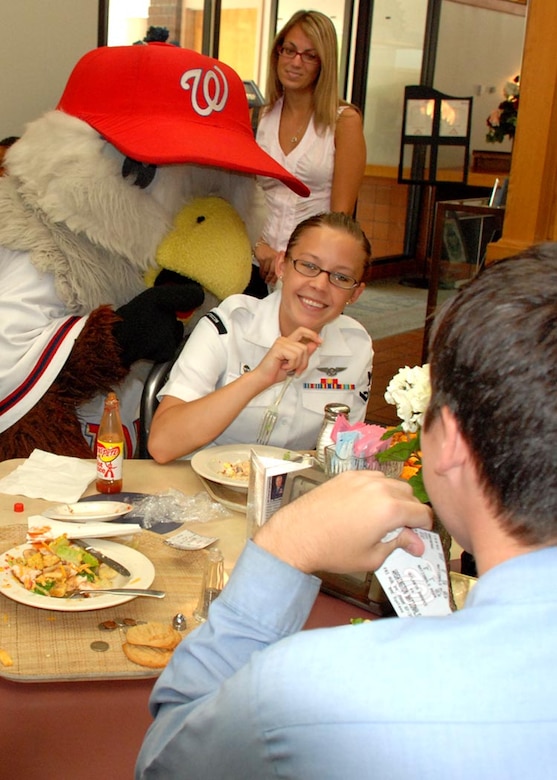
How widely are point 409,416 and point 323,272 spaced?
84 centimetres

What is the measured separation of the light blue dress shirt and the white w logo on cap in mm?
1827

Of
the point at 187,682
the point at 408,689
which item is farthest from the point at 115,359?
the point at 408,689

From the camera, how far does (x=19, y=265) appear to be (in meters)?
2.17

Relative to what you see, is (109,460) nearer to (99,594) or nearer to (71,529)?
(71,529)

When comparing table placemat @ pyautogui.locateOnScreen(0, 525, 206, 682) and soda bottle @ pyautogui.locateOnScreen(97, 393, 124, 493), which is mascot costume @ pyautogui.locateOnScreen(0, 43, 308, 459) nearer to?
soda bottle @ pyautogui.locateOnScreen(97, 393, 124, 493)

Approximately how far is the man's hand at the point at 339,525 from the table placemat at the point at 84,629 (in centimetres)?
39

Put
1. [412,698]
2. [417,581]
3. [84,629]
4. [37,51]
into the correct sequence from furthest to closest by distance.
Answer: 1. [37,51]
2. [84,629]
3. [417,581]
4. [412,698]

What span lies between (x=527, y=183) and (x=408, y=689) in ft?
9.79

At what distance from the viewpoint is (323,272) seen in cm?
212

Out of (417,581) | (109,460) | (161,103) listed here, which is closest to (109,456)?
(109,460)

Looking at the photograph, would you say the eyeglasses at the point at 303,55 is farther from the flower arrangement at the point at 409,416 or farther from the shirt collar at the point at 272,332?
the flower arrangement at the point at 409,416

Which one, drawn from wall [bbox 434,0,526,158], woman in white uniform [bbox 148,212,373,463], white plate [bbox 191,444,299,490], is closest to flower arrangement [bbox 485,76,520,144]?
wall [bbox 434,0,526,158]

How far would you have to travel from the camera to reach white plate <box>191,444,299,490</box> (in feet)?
5.58

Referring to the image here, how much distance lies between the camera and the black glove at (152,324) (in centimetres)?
211
